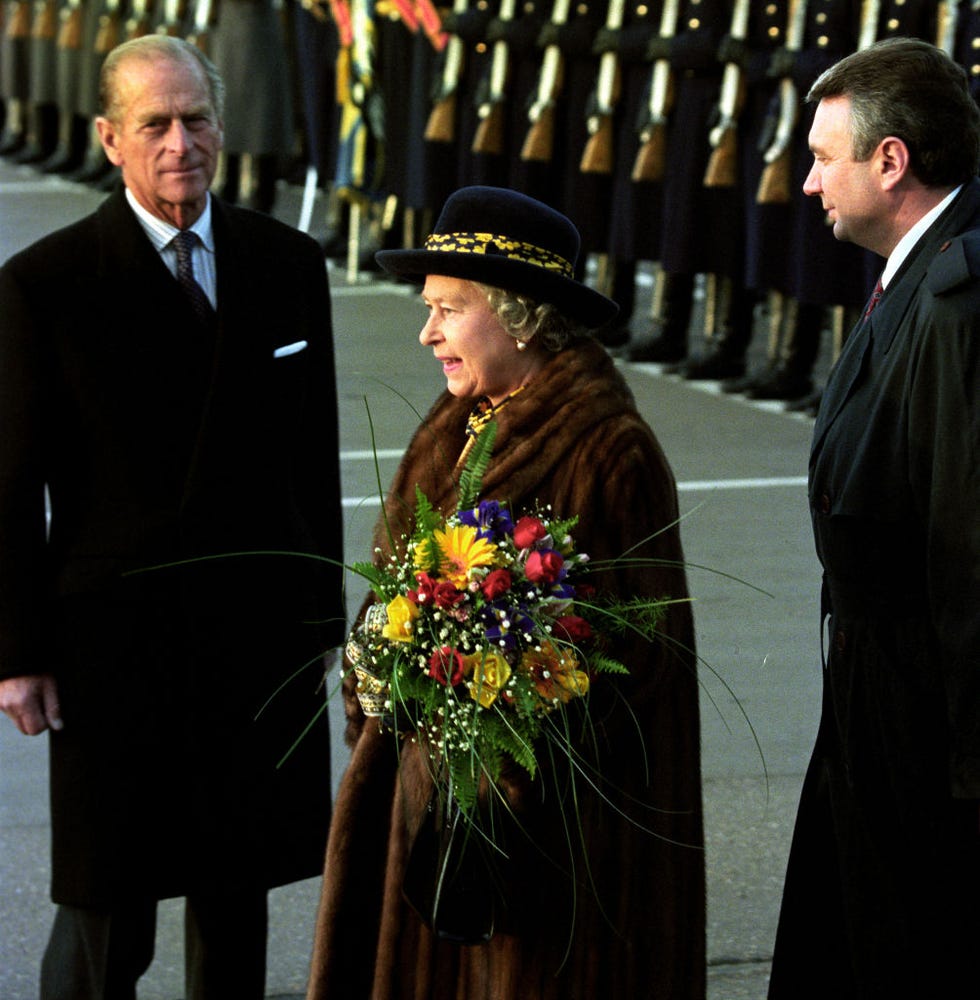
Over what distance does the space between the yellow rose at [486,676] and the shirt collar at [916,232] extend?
765mm

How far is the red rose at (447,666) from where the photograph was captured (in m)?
2.57

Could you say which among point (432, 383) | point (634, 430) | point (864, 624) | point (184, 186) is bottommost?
point (432, 383)

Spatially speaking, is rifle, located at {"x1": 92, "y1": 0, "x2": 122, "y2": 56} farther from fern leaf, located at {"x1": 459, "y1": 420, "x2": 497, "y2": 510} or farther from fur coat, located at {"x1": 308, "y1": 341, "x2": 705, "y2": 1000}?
fern leaf, located at {"x1": 459, "y1": 420, "x2": 497, "y2": 510}

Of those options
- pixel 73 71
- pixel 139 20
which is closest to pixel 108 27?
pixel 139 20

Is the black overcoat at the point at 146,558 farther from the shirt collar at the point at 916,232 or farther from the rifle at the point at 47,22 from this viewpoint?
the rifle at the point at 47,22

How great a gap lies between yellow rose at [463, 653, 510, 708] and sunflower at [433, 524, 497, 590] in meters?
0.09

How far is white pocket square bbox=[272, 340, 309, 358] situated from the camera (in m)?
3.42

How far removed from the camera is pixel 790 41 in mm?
8430

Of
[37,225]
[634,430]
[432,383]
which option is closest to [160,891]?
[634,430]

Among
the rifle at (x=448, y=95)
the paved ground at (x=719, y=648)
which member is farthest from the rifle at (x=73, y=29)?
the rifle at (x=448, y=95)

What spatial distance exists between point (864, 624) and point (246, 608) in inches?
43.1

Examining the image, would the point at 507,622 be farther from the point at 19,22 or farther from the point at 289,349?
the point at 19,22

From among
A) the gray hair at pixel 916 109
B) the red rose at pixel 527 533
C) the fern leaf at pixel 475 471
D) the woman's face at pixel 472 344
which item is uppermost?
the gray hair at pixel 916 109

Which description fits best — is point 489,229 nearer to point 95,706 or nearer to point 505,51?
point 95,706
